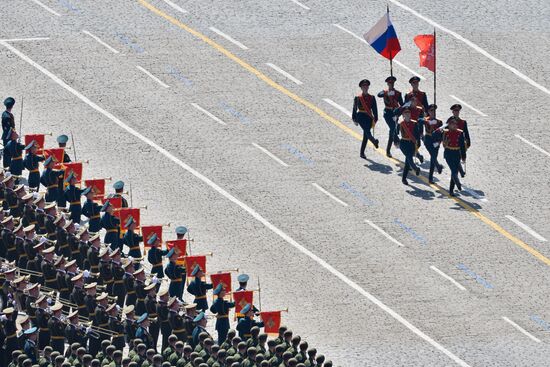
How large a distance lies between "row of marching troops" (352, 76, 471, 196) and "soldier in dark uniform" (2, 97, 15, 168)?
29.2 ft

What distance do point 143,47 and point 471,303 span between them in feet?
58.0

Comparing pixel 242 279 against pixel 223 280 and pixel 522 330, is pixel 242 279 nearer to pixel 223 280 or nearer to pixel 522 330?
pixel 223 280

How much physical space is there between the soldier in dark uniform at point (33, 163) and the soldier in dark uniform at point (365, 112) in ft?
28.5

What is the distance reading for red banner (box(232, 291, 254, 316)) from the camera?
162 feet

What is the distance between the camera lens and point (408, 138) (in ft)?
198

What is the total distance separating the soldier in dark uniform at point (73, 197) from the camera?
5632 centimetres

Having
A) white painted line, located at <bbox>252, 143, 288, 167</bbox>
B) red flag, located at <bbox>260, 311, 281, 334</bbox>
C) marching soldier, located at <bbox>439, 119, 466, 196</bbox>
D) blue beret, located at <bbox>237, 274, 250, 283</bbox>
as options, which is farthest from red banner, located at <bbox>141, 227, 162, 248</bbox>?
marching soldier, located at <bbox>439, 119, 466, 196</bbox>

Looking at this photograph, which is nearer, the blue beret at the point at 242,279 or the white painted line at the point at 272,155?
the blue beret at the point at 242,279

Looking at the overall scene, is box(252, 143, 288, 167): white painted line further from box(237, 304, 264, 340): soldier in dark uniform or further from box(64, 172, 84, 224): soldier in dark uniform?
box(237, 304, 264, 340): soldier in dark uniform

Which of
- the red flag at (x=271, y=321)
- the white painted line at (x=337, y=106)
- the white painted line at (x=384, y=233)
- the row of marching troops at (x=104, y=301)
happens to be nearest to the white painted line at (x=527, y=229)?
the white painted line at (x=384, y=233)

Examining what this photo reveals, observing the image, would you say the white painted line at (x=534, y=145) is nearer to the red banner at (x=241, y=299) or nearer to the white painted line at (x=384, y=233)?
the white painted line at (x=384, y=233)

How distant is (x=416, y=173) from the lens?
2392 inches

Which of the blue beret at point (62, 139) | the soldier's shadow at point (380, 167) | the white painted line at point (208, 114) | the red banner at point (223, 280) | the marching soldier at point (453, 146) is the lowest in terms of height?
the red banner at point (223, 280)

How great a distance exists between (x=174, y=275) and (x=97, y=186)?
419 centimetres
